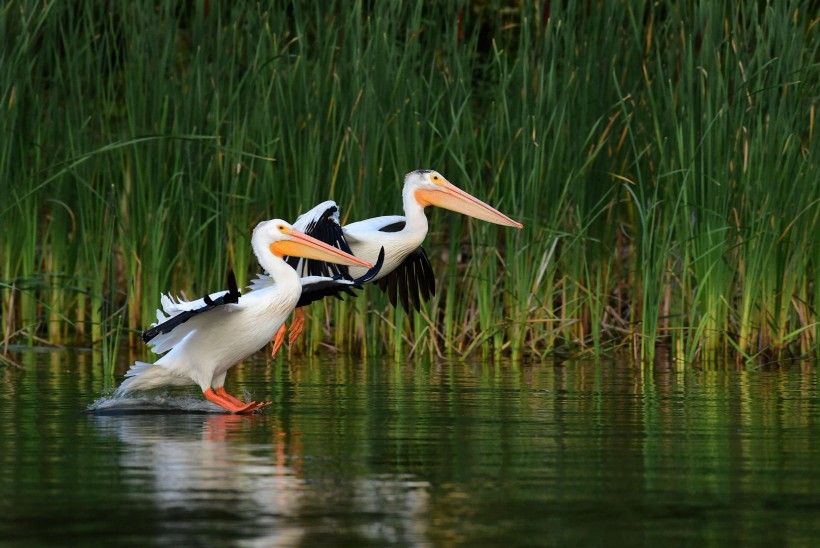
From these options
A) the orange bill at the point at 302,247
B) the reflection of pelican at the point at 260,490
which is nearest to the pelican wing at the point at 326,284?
the orange bill at the point at 302,247

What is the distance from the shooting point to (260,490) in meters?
5.10

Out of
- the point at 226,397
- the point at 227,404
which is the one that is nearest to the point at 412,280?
the point at 226,397

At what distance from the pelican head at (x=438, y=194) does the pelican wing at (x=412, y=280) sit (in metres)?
0.51

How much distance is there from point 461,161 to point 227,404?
324 cm

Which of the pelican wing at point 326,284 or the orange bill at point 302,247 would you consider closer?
the pelican wing at point 326,284

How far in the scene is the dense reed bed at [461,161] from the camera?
10.1 m

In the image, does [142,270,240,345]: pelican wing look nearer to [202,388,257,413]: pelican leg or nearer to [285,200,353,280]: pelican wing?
[202,388,257,413]: pelican leg

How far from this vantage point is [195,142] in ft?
35.1

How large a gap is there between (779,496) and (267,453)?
1.99 meters

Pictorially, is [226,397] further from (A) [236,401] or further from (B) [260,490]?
(B) [260,490]

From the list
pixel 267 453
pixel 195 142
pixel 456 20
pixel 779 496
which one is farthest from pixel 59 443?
pixel 456 20

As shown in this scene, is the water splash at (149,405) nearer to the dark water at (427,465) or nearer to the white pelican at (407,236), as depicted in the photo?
the dark water at (427,465)

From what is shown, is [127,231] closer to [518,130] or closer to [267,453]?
[518,130]

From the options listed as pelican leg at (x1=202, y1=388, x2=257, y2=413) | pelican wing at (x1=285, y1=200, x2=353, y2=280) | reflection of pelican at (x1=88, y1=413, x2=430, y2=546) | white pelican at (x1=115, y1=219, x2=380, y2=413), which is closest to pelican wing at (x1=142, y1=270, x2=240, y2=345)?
white pelican at (x1=115, y1=219, x2=380, y2=413)
